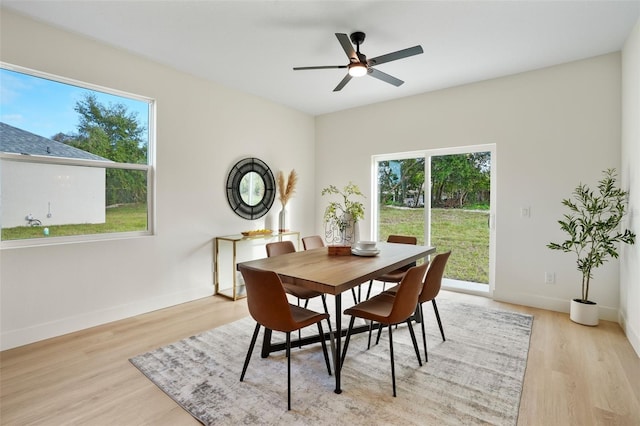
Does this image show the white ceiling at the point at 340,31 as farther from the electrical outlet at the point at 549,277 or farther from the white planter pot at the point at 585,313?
the white planter pot at the point at 585,313

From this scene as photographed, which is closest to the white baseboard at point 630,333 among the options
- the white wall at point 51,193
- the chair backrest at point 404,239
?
the chair backrest at point 404,239

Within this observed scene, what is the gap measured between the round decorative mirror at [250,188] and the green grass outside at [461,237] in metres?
2.15

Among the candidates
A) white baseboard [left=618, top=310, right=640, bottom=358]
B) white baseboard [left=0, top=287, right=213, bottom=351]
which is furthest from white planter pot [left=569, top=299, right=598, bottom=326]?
white baseboard [left=0, top=287, right=213, bottom=351]

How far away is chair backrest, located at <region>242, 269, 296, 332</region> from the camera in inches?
72.3

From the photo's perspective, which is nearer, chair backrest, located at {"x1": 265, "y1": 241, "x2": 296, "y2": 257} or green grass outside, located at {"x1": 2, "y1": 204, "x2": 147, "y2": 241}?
green grass outside, located at {"x1": 2, "y1": 204, "x2": 147, "y2": 241}

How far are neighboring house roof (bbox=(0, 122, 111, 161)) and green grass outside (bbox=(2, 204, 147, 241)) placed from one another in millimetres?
621

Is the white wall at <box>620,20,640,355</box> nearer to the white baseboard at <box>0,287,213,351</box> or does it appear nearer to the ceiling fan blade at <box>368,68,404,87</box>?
the ceiling fan blade at <box>368,68,404,87</box>

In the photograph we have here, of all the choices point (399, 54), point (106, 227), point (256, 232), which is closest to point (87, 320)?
point (106, 227)

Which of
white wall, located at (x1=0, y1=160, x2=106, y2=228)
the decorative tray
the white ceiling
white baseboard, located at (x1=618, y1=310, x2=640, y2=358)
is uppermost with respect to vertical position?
the white ceiling

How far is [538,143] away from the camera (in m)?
3.57

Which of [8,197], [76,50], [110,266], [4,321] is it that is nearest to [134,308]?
[110,266]

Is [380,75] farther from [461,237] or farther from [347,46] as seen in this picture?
[461,237]

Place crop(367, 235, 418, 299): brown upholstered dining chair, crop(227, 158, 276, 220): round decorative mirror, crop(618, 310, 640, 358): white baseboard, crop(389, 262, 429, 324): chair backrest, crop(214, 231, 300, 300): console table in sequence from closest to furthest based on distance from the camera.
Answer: crop(389, 262, 429, 324): chair backrest, crop(618, 310, 640, 358): white baseboard, crop(367, 235, 418, 299): brown upholstered dining chair, crop(214, 231, 300, 300): console table, crop(227, 158, 276, 220): round decorative mirror

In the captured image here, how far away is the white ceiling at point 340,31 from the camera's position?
2.44 meters
